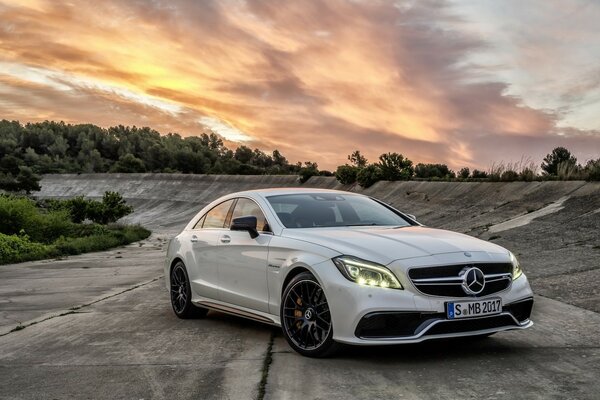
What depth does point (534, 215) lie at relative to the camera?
17812 mm

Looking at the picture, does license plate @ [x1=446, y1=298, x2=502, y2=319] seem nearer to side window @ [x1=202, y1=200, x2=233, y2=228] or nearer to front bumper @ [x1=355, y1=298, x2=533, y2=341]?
front bumper @ [x1=355, y1=298, x2=533, y2=341]

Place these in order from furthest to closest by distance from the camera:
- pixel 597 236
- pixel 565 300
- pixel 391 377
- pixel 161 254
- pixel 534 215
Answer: pixel 161 254
pixel 534 215
pixel 597 236
pixel 565 300
pixel 391 377

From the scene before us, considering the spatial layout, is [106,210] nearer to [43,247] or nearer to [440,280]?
[43,247]

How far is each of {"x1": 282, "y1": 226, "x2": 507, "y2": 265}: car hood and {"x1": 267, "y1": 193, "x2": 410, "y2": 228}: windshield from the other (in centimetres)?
29

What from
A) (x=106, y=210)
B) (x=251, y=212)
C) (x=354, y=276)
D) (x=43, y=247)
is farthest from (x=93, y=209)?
(x=354, y=276)

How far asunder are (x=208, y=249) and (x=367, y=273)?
9.42 ft

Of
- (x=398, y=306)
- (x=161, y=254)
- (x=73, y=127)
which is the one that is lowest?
(x=161, y=254)

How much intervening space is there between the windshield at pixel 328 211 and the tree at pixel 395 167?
24.8 metres

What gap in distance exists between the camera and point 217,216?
27.3 ft

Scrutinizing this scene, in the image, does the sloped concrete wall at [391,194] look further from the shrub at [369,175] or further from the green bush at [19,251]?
the green bush at [19,251]

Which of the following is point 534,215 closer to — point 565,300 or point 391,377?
point 565,300

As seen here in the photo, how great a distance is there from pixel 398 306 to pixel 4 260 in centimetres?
1594

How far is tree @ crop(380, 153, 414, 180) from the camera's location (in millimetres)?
32406

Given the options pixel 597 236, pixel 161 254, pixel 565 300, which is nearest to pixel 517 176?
pixel 597 236
